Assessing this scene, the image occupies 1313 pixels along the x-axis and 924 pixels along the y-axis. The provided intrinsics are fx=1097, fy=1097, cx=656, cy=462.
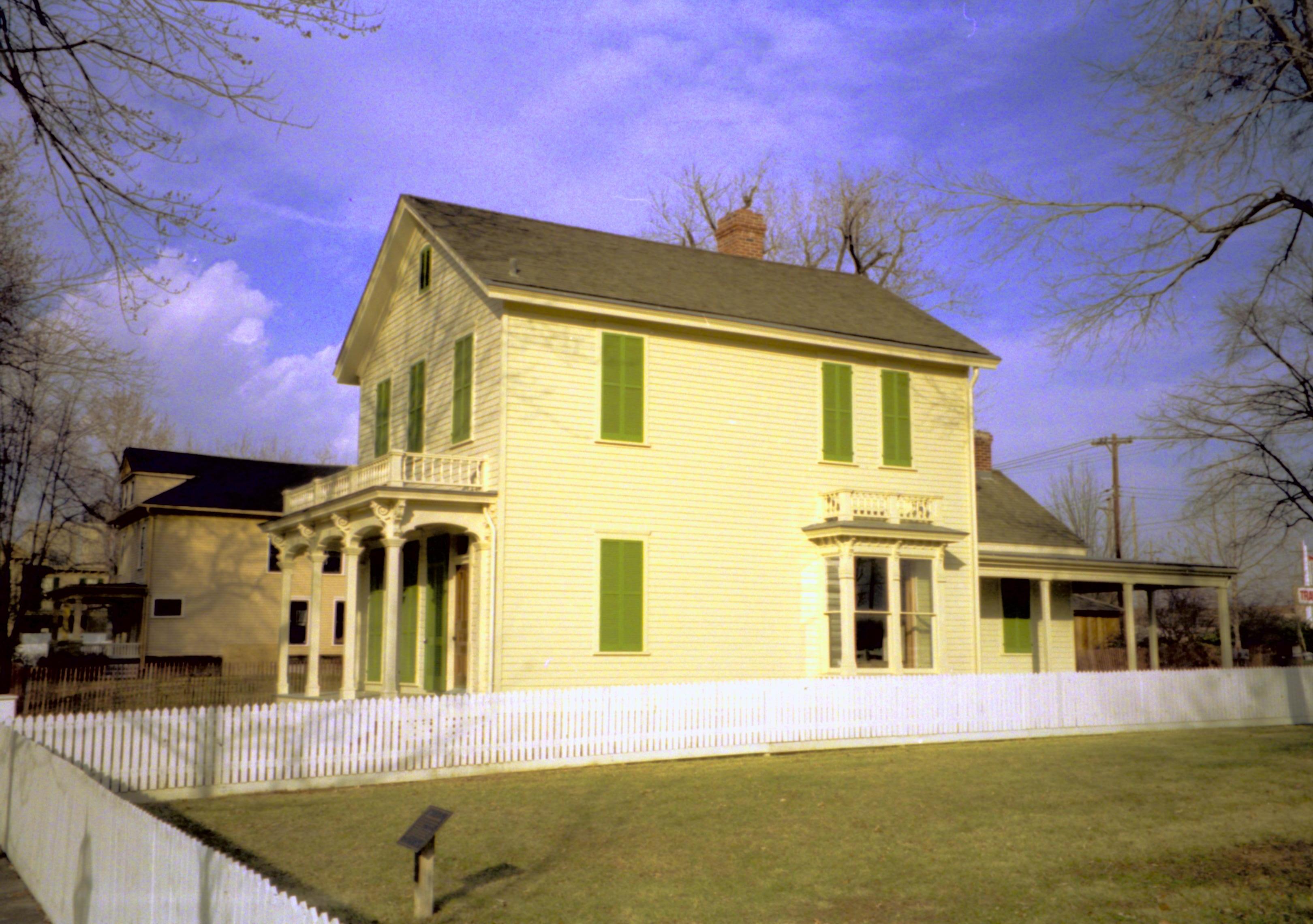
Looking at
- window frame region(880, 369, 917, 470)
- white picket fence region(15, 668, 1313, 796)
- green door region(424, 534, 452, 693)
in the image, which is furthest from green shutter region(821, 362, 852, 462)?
green door region(424, 534, 452, 693)

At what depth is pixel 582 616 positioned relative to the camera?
19328mm

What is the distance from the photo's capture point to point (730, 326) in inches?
831

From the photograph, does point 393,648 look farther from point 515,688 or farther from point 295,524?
point 295,524

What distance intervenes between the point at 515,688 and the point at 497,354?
5.87 m

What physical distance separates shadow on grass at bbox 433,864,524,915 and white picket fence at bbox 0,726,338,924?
6.59 ft

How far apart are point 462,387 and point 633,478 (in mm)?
3759

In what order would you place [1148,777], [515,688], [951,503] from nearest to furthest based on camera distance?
[1148,777] < [515,688] < [951,503]

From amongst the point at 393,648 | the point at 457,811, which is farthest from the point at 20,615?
the point at 457,811

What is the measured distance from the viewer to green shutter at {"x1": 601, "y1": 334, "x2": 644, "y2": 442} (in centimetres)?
2014

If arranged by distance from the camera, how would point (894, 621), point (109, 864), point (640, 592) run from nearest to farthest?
1. point (109, 864)
2. point (640, 592)
3. point (894, 621)

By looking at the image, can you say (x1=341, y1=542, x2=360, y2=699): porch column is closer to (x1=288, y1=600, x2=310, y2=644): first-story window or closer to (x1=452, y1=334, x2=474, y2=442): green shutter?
(x1=452, y1=334, x2=474, y2=442): green shutter

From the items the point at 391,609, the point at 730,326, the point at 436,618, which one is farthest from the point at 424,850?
the point at 730,326

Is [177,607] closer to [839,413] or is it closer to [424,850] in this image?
[839,413]

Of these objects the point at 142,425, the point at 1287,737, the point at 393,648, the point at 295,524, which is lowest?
the point at 1287,737
